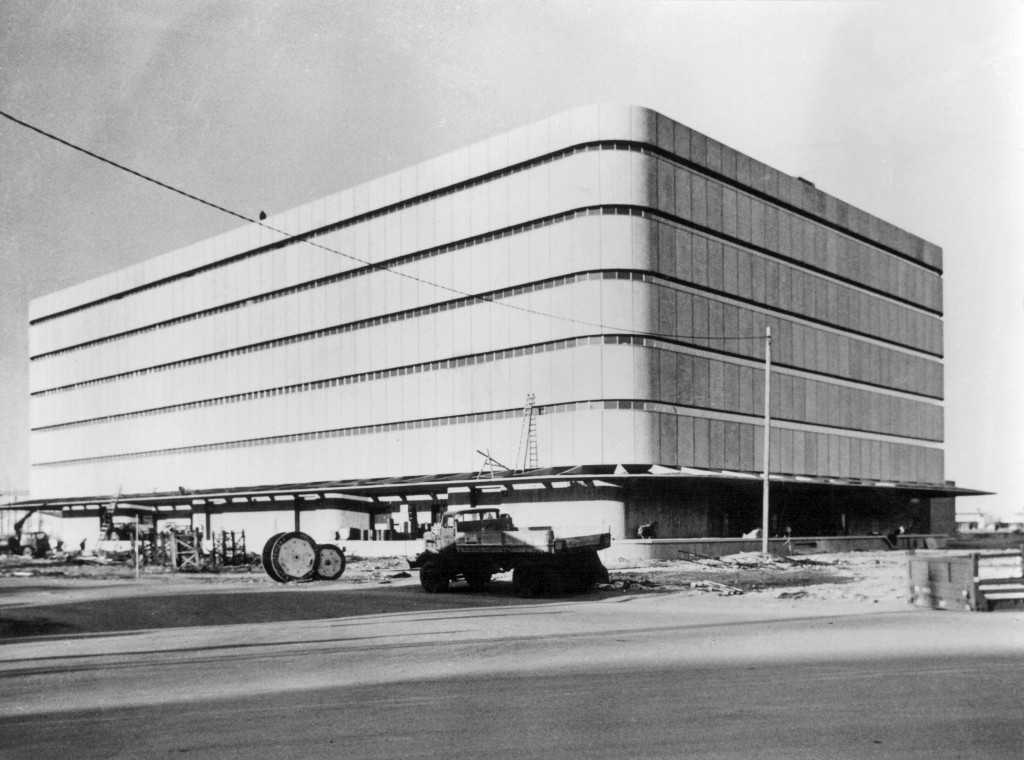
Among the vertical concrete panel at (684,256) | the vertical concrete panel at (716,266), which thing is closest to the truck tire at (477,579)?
the vertical concrete panel at (684,256)

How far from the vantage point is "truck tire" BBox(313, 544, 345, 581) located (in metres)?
31.1

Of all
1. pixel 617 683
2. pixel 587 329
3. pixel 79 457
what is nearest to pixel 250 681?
pixel 617 683

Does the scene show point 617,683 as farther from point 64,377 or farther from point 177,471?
point 64,377

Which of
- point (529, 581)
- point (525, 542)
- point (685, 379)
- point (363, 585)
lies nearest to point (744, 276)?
point (685, 379)

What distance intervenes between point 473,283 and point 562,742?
4269 centimetres

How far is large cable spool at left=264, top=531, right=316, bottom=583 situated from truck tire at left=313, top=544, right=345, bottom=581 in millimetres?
215

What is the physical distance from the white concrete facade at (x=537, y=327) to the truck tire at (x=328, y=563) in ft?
51.7

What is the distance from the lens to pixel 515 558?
2394 centimetres

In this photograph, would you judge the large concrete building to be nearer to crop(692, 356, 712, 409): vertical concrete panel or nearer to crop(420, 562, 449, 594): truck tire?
crop(692, 356, 712, 409): vertical concrete panel

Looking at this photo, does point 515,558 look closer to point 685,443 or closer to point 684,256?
point 685,443

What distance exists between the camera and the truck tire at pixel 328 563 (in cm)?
3111

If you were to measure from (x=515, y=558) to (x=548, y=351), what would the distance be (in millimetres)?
23345

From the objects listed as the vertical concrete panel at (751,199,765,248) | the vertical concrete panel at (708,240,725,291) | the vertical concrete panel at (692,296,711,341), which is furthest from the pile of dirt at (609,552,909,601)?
the vertical concrete panel at (751,199,765,248)

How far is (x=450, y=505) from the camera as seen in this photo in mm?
49938
